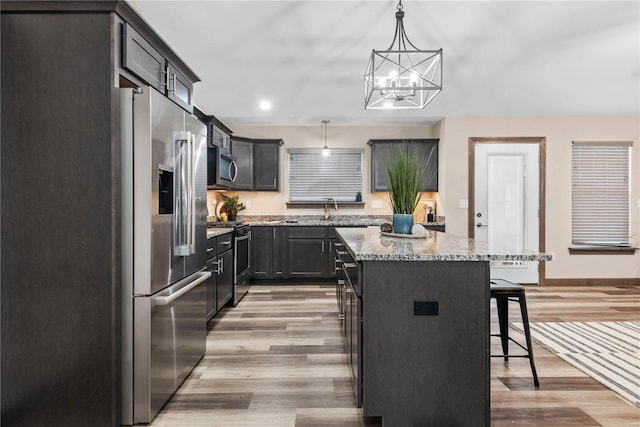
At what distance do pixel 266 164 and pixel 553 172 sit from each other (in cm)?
430

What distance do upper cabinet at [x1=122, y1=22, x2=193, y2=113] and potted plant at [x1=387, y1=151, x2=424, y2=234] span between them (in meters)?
1.62

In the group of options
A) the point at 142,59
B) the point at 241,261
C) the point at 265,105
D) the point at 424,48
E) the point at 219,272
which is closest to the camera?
the point at 142,59

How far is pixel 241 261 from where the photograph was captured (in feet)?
14.7

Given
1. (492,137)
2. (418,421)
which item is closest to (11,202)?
(418,421)

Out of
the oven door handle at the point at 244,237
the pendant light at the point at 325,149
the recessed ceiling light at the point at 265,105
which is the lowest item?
the oven door handle at the point at 244,237

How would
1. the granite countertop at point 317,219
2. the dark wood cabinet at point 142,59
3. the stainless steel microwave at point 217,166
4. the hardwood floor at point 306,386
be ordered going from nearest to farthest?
the dark wood cabinet at point 142,59 → the hardwood floor at point 306,386 → the stainless steel microwave at point 217,166 → the granite countertop at point 317,219

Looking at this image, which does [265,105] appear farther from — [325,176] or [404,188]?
[404,188]

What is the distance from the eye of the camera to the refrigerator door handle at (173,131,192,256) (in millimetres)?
2115

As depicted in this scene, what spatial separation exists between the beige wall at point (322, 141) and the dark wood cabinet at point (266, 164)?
0.19 meters

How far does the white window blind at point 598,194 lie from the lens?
529 centimetres

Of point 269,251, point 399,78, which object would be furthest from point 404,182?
point 269,251

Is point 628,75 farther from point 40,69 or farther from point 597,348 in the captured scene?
point 40,69

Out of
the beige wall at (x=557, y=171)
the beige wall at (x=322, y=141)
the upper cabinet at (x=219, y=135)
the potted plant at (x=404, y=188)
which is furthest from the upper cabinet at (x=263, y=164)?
the potted plant at (x=404, y=188)

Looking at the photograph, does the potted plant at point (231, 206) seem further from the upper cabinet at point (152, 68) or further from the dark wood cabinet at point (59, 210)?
the dark wood cabinet at point (59, 210)
